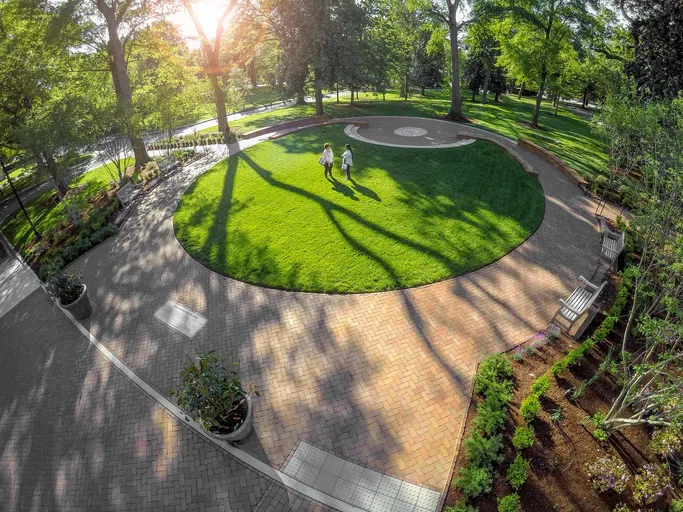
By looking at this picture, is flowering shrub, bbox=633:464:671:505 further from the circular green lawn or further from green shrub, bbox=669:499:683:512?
the circular green lawn

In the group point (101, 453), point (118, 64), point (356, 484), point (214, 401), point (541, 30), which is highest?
point (541, 30)

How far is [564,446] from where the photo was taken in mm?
6242

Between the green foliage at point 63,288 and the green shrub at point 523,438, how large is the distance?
11825 mm

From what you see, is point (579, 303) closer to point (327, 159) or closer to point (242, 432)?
point (242, 432)

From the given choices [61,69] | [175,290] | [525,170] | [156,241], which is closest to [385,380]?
[175,290]

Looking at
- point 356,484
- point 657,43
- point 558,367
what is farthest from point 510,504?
point 657,43

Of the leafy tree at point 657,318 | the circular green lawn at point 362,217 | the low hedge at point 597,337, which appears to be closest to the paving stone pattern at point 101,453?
the circular green lawn at point 362,217

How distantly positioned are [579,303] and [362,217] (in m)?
7.80

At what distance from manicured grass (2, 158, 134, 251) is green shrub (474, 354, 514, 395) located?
19.9 meters

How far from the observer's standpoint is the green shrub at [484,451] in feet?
19.4

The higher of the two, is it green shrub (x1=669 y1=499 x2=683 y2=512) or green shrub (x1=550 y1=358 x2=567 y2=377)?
green shrub (x1=550 y1=358 x2=567 y2=377)

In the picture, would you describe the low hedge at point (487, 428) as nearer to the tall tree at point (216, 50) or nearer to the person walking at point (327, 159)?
the person walking at point (327, 159)

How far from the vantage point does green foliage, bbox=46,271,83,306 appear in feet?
32.0

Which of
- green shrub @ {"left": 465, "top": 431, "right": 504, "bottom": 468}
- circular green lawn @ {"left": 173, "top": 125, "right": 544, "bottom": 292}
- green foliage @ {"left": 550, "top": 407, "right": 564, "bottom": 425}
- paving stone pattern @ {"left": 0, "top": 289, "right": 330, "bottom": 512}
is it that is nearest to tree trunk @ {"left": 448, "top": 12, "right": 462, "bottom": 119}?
circular green lawn @ {"left": 173, "top": 125, "right": 544, "bottom": 292}
